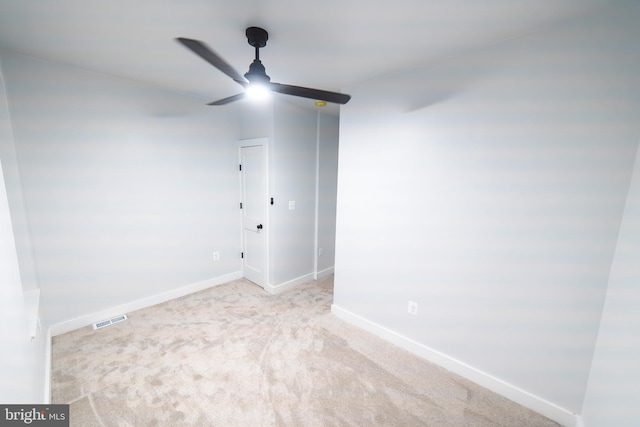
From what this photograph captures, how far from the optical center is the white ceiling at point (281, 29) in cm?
143

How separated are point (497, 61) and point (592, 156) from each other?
0.83m

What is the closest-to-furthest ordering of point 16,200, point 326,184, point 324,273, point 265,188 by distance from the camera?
1. point 16,200
2. point 265,188
3. point 326,184
4. point 324,273

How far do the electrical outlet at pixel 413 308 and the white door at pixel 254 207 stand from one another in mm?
1963

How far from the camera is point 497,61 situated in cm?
175

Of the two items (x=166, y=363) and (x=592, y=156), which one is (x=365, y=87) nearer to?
(x=592, y=156)

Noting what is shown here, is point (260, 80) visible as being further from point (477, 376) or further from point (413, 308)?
point (477, 376)

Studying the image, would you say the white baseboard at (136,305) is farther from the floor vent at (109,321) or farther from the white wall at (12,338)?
the white wall at (12,338)

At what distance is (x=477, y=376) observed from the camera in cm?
201

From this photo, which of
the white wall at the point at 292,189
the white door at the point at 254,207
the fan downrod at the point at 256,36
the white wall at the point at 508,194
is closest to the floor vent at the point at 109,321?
the white door at the point at 254,207

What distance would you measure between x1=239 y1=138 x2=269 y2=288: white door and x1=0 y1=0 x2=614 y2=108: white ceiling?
1267 millimetres

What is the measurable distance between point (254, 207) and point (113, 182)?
61.1 inches

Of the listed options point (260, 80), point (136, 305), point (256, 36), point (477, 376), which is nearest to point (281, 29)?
point (256, 36)

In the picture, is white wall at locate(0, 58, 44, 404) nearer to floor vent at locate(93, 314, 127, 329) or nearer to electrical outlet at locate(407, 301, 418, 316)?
floor vent at locate(93, 314, 127, 329)

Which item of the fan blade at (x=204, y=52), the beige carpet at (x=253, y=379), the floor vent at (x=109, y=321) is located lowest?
the beige carpet at (x=253, y=379)
